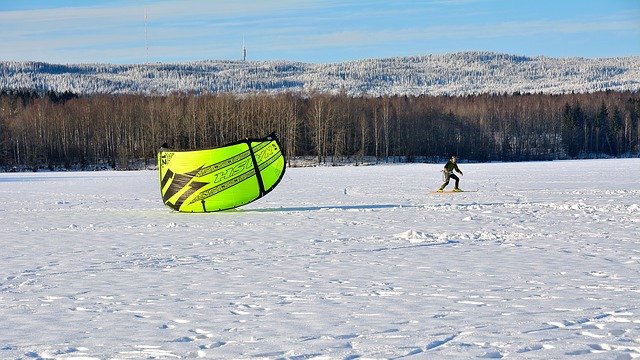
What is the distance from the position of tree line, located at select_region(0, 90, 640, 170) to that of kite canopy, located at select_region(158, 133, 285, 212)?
54712 mm

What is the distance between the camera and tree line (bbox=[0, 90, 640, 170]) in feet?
257

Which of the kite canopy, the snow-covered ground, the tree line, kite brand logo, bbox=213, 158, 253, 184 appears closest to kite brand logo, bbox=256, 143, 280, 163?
the kite canopy

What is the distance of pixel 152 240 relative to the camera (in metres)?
13.2

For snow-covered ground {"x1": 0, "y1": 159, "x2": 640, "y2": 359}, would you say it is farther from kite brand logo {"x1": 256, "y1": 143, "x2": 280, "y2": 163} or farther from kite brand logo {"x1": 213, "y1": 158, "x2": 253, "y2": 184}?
kite brand logo {"x1": 256, "y1": 143, "x2": 280, "y2": 163}

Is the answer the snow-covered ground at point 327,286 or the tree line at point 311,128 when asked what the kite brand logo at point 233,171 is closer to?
the snow-covered ground at point 327,286

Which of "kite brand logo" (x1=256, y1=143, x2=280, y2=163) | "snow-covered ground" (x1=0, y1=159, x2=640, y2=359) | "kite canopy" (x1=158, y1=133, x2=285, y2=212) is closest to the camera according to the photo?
"snow-covered ground" (x1=0, y1=159, x2=640, y2=359)

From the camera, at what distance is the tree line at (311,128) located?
7831 centimetres

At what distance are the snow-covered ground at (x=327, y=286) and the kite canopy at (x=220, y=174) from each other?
1557 millimetres

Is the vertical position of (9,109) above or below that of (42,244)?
above

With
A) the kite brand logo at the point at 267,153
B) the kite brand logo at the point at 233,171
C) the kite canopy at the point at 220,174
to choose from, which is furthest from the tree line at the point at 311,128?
the kite brand logo at the point at 233,171

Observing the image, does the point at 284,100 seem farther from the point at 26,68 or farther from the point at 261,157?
the point at 26,68

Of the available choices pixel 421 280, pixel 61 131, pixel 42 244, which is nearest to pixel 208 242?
pixel 42 244

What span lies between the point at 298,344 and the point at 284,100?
79131mm

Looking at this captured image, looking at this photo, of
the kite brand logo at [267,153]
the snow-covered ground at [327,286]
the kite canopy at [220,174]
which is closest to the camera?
the snow-covered ground at [327,286]
